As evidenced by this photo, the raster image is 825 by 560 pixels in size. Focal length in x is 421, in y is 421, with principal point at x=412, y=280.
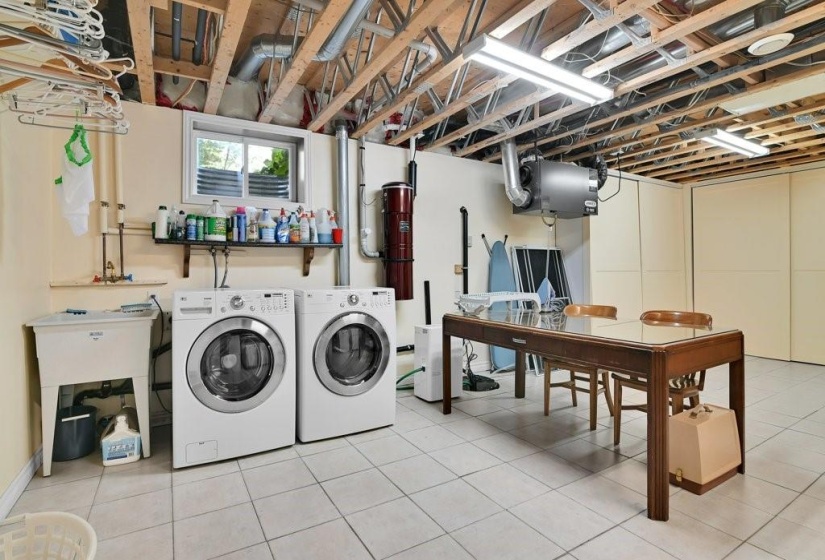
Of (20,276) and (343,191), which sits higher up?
(343,191)

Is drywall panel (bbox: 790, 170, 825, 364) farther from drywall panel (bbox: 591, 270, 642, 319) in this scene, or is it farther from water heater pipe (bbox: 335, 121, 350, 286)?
water heater pipe (bbox: 335, 121, 350, 286)

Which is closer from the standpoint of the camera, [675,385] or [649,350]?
[649,350]

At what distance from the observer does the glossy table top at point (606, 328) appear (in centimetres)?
227

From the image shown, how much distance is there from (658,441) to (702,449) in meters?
0.48

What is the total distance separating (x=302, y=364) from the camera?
9.77 feet

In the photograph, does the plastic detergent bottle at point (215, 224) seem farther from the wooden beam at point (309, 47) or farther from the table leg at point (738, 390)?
the table leg at point (738, 390)

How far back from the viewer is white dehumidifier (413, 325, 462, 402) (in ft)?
12.6

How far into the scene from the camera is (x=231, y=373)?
9.17 ft

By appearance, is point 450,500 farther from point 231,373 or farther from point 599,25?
point 599,25

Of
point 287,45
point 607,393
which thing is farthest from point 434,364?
point 287,45

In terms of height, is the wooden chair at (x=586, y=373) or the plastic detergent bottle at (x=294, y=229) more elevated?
the plastic detergent bottle at (x=294, y=229)

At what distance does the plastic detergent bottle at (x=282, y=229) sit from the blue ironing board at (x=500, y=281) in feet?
8.16

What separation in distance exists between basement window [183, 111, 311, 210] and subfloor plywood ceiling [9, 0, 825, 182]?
150mm

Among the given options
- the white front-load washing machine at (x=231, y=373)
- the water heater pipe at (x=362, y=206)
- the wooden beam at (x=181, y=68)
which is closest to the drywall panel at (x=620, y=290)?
the water heater pipe at (x=362, y=206)
